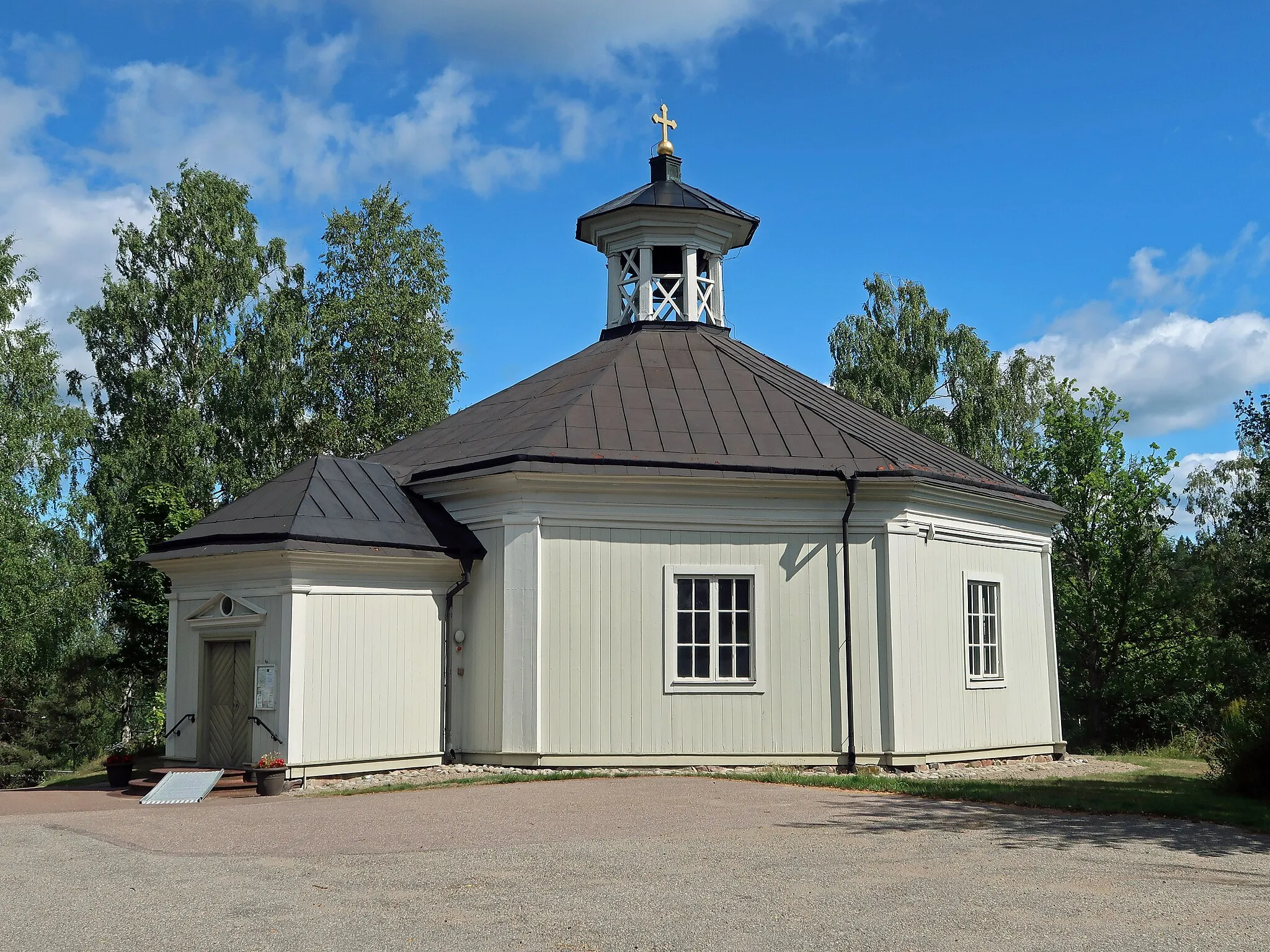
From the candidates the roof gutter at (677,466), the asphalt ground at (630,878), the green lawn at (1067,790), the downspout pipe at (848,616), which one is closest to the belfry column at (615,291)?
the roof gutter at (677,466)

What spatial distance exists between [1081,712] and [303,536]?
19339 millimetres

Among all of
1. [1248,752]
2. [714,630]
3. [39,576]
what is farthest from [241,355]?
[1248,752]

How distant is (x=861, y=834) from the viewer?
30.7 feet

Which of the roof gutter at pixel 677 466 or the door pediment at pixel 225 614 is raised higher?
the roof gutter at pixel 677 466

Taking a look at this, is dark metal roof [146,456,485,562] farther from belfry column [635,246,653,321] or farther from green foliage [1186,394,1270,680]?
green foliage [1186,394,1270,680]

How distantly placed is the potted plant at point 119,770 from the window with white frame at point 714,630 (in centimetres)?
695

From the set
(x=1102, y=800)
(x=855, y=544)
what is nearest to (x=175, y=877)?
(x=1102, y=800)

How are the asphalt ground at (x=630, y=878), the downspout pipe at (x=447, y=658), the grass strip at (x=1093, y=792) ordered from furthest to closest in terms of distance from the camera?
1. the downspout pipe at (x=447, y=658)
2. the grass strip at (x=1093, y=792)
3. the asphalt ground at (x=630, y=878)

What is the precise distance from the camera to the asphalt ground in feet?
20.7

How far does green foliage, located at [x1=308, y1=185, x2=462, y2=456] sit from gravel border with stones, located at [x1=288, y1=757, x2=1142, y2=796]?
16690 mm

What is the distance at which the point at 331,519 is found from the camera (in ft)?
47.2

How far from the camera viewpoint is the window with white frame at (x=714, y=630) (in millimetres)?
15008

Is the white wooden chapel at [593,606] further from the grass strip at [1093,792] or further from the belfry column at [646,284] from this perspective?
the belfry column at [646,284]

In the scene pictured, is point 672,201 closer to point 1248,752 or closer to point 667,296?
point 667,296
